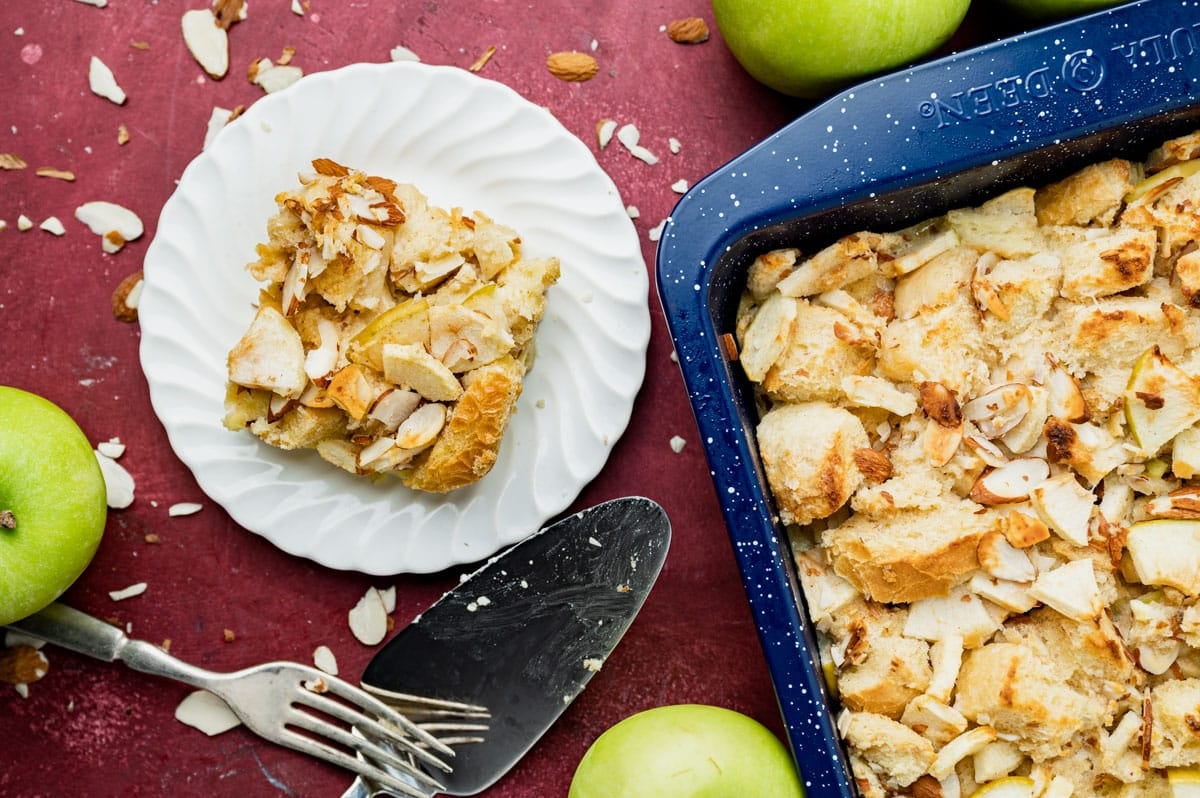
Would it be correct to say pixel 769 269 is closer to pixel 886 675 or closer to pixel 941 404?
pixel 941 404

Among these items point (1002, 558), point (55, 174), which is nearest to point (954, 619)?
point (1002, 558)

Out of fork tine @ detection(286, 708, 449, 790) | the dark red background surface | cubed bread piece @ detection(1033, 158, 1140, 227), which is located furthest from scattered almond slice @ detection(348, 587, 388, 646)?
cubed bread piece @ detection(1033, 158, 1140, 227)

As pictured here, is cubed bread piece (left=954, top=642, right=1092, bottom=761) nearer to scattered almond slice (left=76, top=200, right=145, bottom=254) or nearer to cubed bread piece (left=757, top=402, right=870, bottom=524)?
cubed bread piece (left=757, top=402, right=870, bottom=524)

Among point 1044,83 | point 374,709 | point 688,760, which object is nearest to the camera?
point 1044,83

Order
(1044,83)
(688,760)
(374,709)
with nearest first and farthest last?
1. (1044,83)
2. (688,760)
3. (374,709)

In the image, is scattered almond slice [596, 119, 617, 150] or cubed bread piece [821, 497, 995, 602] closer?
cubed bread piece [821, 497, 995, 602]

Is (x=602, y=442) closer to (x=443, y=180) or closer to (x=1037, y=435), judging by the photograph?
(x=443, y=180)
